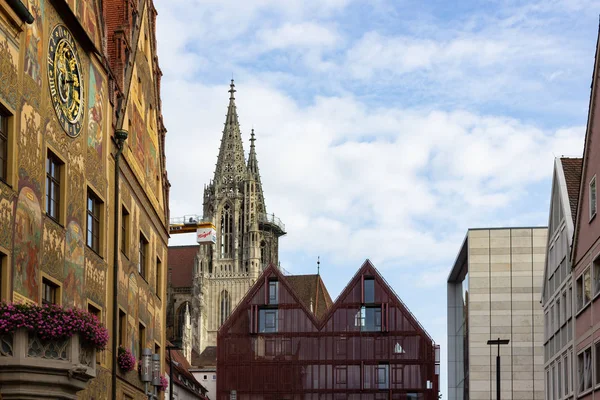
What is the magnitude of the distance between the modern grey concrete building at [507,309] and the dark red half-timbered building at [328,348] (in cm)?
368

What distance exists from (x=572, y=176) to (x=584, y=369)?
11525 mm

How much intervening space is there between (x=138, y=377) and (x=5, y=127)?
14855 millimetres

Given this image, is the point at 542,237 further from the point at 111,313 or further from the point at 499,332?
the point at 111,313

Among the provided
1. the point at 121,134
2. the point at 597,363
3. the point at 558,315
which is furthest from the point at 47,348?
the point at 558,315

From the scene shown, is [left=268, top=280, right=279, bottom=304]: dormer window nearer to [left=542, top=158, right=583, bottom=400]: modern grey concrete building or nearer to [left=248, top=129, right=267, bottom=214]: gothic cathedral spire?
[left=542, top=158, right=583, bottom=400]: modern grey concrete building

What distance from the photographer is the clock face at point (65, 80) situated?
928 inches

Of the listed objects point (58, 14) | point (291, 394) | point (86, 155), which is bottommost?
point (291, 394)

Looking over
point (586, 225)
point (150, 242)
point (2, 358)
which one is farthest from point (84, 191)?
point (586, 225)

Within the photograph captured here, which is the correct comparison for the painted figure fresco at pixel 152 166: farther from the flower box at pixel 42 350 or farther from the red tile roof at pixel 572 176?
the red tile roof at pixel 572 176

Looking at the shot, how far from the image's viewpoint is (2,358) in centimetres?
1889

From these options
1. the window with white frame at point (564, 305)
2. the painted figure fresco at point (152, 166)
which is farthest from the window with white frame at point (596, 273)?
the painted figure fresco at point (152, 166)

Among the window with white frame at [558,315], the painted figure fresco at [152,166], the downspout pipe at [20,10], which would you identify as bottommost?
the window with white frame at [558,315]

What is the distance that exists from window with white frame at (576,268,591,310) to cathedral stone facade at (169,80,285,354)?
11263 cm

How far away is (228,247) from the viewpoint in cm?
16138
